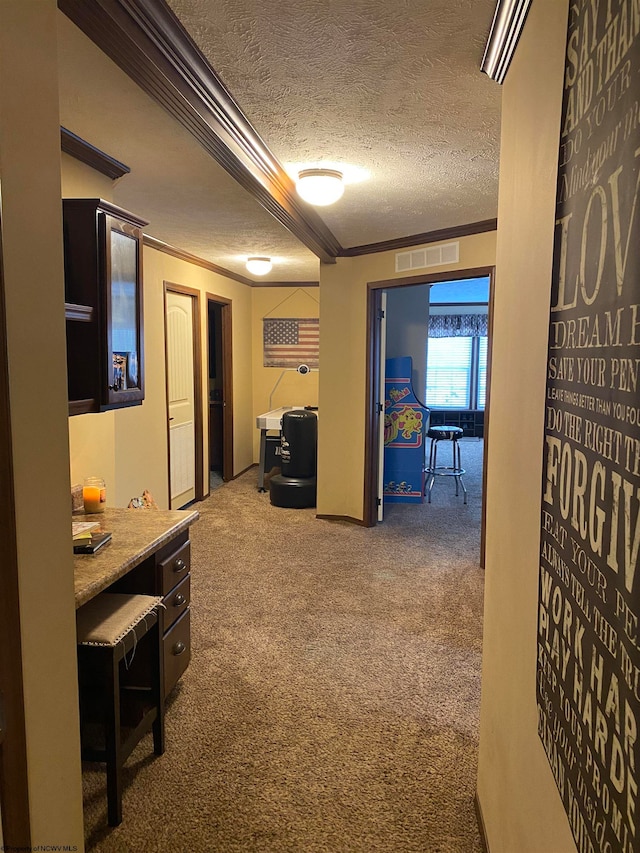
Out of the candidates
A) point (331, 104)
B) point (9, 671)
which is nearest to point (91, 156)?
point (331, 104)

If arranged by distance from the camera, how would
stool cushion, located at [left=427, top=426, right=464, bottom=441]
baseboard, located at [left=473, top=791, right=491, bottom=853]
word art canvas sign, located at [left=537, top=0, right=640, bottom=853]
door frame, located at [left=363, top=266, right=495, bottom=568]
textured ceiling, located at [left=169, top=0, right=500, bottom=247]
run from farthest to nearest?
1. stool cushion, located at [left=427, top=426, right=464, bottom=441]
2. door frame, located at [left=363, top=266, right=495, bottom=568]
3. baseboard, located at [left=473, top=791, right=491, bottom=853]
4. textured ceiling, located at [left=169, top=0, right=500, bottom=247]
5. word art canvas sign, located at [left=537, top=0, right=640, bottom=853]

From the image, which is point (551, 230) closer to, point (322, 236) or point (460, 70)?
point (460, 70)

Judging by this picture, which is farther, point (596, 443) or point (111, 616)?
point (111, 616)

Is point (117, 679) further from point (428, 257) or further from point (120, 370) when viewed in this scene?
point (428, 257)

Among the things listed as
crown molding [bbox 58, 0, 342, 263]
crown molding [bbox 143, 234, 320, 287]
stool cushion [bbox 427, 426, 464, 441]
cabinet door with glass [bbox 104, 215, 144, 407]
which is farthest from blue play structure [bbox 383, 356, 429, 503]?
cabinet door with glass [bbox 104, 215, 144, 407]

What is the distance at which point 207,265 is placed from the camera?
6.10 metres

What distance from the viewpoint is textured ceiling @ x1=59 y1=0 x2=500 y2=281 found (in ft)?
5.58

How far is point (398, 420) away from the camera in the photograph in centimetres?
608

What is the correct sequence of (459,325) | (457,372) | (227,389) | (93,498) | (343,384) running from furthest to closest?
(457,372)
(459,325)
(227,389)
(343,384)
(93,498)

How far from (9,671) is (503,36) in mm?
1997

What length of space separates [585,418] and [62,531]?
44.9 inches

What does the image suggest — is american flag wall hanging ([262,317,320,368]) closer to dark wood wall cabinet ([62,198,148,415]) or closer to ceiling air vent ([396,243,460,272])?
ceiling air vent ([396,243,460,272])

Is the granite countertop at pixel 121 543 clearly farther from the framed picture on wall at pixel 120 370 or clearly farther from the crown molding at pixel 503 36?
the crown molding at pixel 503 36

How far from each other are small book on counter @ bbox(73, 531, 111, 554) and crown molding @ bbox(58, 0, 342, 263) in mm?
1573
